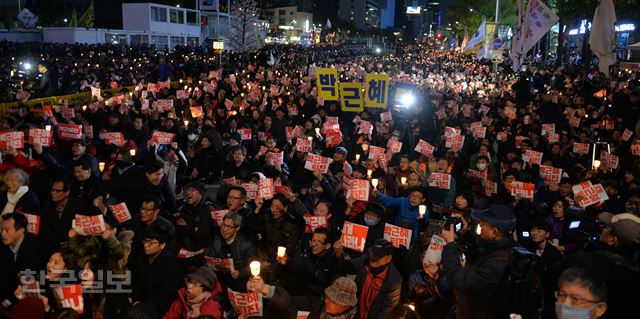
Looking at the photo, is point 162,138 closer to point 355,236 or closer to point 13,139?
point 13,139

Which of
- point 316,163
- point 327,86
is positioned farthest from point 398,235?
point 327,86

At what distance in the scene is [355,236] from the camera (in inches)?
221

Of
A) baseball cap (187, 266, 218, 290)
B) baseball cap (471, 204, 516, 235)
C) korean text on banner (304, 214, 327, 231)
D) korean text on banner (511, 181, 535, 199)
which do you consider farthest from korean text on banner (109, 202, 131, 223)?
korean text on banner (511, 181, 535, 199)

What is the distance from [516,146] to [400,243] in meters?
6.82

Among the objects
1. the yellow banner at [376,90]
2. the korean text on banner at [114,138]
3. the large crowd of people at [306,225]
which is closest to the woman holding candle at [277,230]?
the large crowd of people at [306,225]

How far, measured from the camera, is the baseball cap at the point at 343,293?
13.3 feet

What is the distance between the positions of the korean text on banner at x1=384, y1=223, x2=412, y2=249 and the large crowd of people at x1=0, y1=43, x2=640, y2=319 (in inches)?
0.8

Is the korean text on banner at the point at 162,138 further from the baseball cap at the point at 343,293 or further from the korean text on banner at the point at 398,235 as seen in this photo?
the baseball cap at the point at 343,293

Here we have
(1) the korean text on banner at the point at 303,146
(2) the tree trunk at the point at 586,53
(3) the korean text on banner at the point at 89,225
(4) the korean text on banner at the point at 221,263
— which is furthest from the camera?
(2) the tree trunk at the point at 586,53

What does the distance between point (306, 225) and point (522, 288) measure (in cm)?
314

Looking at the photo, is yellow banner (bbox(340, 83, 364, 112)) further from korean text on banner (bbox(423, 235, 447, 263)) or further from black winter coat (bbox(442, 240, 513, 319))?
black winter coat (bbox(442, 240, 513, 319))

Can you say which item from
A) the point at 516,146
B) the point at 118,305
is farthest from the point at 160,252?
the point at 516,146

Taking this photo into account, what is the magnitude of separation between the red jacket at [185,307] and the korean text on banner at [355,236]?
1.61m

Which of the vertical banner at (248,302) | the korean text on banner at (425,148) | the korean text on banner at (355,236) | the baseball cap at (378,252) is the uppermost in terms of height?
the korean text on banner at (425,148)
